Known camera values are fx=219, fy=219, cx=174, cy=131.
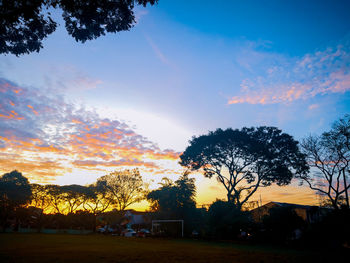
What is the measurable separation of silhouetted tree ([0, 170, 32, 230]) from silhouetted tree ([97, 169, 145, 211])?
17.6 m

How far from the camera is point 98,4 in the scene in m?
9.25

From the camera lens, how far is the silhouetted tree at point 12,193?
45.7 meters

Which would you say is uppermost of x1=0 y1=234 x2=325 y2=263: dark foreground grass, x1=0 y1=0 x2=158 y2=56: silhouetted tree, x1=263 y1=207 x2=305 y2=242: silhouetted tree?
x1=0 y1=0 x2=158 y2=56: silhouetted tree

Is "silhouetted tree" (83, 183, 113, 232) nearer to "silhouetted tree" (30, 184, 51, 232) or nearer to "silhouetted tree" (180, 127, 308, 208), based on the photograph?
"silhouetted tree" (30, 184, 51, 232)

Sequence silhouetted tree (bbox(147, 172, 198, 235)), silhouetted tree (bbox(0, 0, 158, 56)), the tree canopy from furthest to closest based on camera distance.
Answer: the tree canopy
silhouetted tree (bbox(147, 172, 198, 235))
silhouetted tree (bbox(0, 0, 158, 56))

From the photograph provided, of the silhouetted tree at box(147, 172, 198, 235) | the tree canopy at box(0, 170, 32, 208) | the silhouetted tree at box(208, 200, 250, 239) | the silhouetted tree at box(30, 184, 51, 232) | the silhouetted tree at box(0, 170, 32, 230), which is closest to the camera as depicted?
the silhouetted tree at box(208, 200, 250, 239)

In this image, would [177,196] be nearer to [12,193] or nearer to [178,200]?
[178,200]

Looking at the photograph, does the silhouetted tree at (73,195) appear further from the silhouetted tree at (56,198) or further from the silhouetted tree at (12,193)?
the silhouetted tree at (12,193)

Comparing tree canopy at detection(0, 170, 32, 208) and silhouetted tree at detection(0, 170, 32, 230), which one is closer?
silhouetted tree at detection(0, 170, 32, 230)

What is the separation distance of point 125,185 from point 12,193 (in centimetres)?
2412

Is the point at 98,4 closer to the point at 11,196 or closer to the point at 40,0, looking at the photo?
the point at 40,0

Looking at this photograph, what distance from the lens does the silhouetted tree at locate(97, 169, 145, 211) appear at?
2126 inches

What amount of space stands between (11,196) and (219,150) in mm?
46311

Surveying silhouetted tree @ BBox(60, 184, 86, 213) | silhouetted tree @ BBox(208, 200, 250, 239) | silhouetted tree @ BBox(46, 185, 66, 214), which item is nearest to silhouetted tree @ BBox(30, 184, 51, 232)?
silhouetted tree @ BBox(46, 185, 66, 214)
